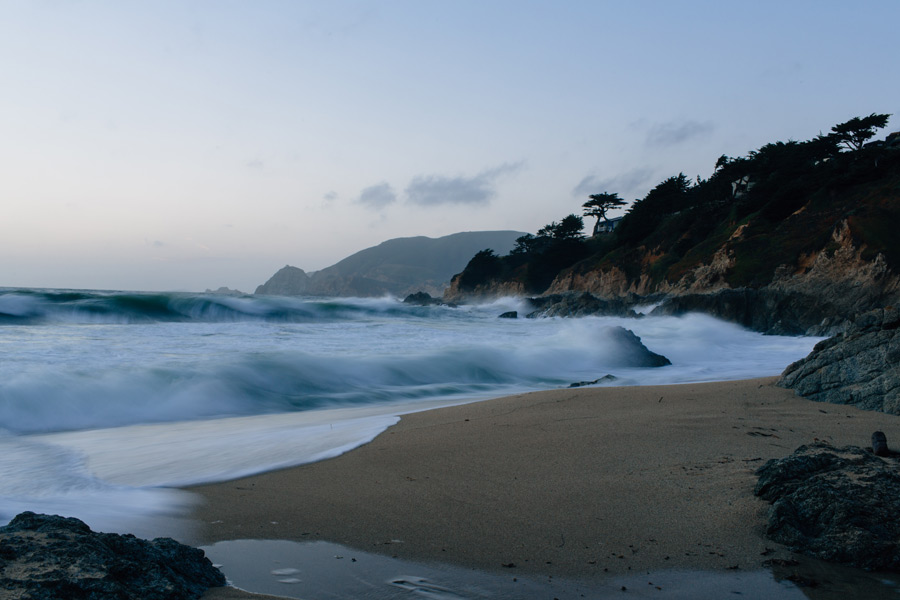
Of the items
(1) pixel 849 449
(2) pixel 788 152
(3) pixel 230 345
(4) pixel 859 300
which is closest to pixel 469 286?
(2) pixel 788 152

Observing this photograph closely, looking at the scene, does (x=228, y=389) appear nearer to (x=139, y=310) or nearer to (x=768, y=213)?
(x=139, y=310)

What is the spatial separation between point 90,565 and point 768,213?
90.2ft

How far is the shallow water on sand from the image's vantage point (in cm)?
184

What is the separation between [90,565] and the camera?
1.54 m

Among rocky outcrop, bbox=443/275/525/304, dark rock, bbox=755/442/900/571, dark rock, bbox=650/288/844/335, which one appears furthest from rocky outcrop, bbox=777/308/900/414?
rocky outcrop, bbox=443/275/525/304

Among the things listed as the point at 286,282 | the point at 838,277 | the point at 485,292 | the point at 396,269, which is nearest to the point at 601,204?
the point at 485,292

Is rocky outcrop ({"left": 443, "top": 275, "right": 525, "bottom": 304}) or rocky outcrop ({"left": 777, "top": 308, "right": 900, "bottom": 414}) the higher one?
rocky outcrop ({"left": 443, "top": 275, "right": 525, "bottom": 304})

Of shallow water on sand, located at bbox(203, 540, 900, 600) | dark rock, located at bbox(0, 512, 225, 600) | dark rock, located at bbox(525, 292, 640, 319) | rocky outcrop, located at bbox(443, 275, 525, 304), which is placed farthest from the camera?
rocky outcrop, located at bbox(443, 275, 525, 304)

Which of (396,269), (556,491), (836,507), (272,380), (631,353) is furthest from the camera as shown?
(396,269)

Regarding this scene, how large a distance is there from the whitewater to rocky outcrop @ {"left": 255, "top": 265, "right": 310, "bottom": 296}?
144 meters

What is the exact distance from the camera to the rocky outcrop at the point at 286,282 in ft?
Result: 508

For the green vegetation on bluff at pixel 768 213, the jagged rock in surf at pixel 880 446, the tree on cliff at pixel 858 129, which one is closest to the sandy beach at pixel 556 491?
the jagged rock in surf at pixel 880 446

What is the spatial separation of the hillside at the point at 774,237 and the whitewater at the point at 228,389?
3.04 meters

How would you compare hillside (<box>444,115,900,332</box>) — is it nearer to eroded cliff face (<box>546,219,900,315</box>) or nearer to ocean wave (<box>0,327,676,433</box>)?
eroded cliff face (<box>546,219,900,315</box>)
